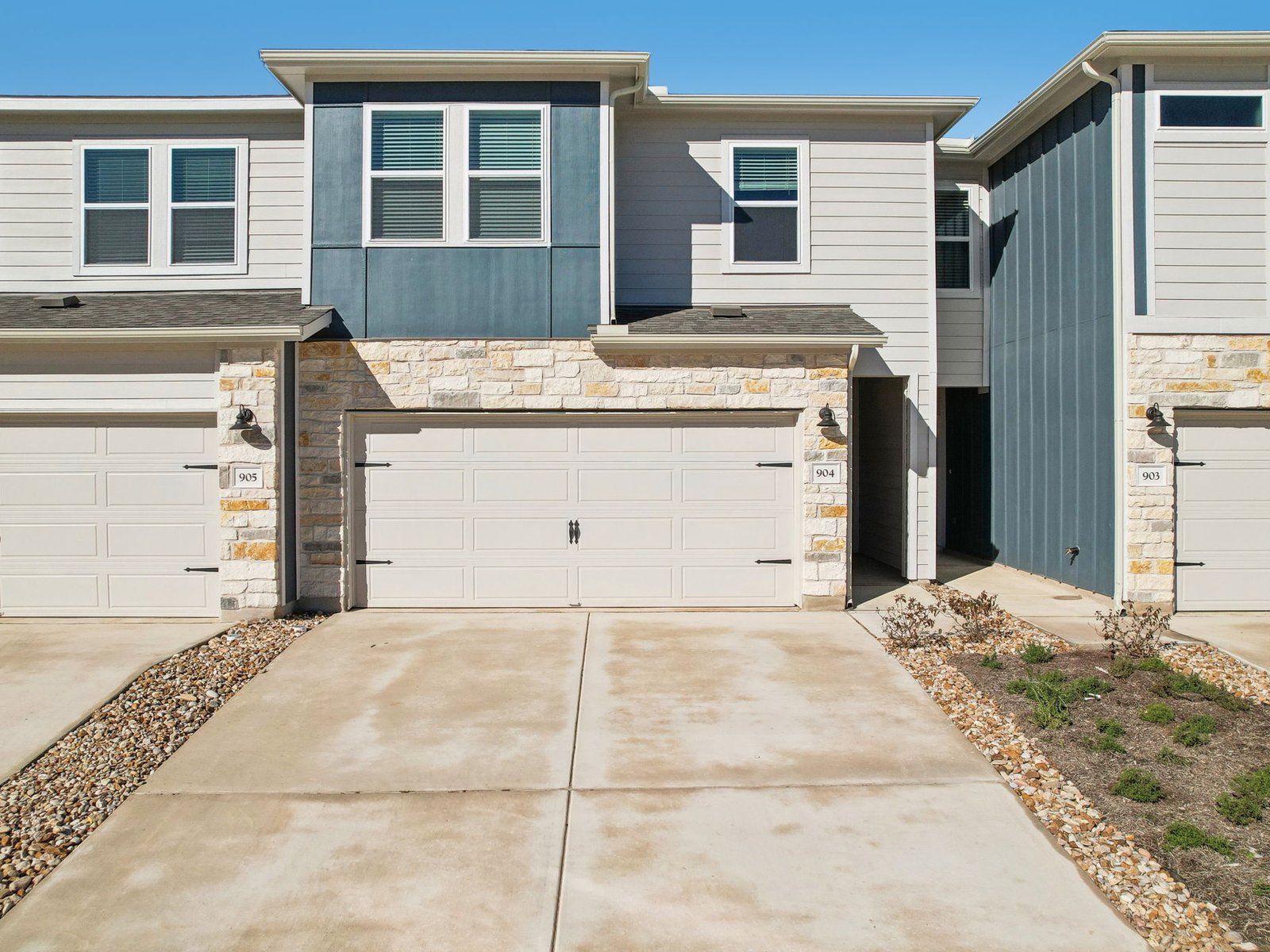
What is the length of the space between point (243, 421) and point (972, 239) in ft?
30.2

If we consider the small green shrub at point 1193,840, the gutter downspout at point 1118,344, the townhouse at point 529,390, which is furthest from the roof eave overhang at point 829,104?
the small green shrub at point 1193,840

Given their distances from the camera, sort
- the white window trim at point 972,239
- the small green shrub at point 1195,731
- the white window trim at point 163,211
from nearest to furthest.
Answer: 1. the small green shrub at point 1195,731
2. the white window trim at point 163,211
3. the white window trim at point 972,239

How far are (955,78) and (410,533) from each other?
8188 mm

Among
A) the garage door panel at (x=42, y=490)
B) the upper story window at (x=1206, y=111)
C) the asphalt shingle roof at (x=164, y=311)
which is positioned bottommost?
Answer: the garage door panel at (x=42, y=490)

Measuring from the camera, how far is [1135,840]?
4.32 m

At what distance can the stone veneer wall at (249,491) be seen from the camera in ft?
28.2

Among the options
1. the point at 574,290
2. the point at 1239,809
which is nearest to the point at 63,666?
the point at 574,290

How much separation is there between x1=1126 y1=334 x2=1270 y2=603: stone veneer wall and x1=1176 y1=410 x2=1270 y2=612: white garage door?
0.55 feet

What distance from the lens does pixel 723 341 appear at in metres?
8.83

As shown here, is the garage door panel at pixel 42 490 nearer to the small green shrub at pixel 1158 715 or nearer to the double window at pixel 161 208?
the double window at pixel 161 208

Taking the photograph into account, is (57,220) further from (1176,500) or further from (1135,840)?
(1176,500)

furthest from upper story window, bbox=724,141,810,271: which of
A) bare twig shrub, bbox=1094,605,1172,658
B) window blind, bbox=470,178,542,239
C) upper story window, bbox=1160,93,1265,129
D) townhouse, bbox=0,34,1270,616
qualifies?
bare twig shrub, bbox=1094,605,1172,658

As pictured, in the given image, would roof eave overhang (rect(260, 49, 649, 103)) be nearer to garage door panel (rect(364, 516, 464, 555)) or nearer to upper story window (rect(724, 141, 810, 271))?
upper story window (rect(724, 141, 810, 271))

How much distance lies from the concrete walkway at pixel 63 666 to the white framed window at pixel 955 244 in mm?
9619
